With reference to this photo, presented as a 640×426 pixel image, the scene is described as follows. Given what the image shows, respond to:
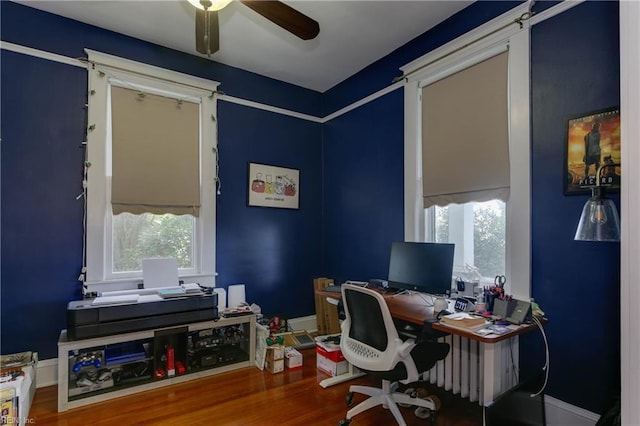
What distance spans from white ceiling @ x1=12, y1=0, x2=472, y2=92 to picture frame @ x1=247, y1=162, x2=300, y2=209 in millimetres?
1088

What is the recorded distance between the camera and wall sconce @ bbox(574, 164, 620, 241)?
161cm

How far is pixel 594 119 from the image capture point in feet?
6.07

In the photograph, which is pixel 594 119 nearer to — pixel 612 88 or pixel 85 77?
pixel 612 88

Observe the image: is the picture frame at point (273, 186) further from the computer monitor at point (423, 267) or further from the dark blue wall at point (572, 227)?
the dark blue wall at point (572, 227)

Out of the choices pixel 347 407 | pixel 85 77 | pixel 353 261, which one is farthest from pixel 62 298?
pixel 353 261

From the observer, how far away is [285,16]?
5.95 ft

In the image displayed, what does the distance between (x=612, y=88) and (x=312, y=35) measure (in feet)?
5.54

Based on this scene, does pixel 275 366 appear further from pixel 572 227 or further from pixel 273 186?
pixel 572 227

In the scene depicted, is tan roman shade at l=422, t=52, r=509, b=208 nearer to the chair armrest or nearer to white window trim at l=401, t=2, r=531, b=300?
white window trim at l=401, t=2, r=531, b=300

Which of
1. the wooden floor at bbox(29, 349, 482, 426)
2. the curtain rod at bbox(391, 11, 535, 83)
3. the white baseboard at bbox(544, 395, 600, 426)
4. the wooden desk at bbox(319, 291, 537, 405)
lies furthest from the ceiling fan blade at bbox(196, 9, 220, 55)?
the white baseboard at bbox(544, 395, 600, 426)

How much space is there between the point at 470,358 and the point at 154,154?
306 cm

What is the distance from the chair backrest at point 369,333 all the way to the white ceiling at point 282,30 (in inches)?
84.0

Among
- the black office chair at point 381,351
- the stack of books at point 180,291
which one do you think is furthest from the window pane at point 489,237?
the stack of books at point 180,291

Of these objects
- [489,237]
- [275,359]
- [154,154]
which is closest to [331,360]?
[275,359]
